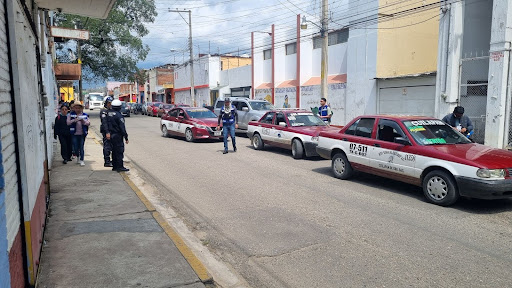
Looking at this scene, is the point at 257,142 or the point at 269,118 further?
the point at 257,142

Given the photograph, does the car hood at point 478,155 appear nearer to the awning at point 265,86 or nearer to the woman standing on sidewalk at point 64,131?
the woman standing on sidewalk at point 64,131

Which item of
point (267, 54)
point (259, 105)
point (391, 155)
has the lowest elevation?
point (391, 155)

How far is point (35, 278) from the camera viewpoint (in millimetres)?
3701

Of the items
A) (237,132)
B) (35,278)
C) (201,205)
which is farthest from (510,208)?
(237,132)

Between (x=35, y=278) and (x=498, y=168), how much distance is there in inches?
251

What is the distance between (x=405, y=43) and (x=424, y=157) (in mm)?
14037

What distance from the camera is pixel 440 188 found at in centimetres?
661

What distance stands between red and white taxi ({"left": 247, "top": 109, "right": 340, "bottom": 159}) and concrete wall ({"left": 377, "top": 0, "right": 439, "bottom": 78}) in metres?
8.50

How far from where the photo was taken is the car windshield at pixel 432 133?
730cm

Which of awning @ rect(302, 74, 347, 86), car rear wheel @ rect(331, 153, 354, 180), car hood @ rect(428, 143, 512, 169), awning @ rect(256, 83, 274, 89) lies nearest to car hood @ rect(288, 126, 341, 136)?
car rear wheel @ rect(331, 153, 354, 180)

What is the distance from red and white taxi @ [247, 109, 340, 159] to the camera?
37.5 feet

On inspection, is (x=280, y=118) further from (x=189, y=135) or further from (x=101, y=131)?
(x=101, y=131)

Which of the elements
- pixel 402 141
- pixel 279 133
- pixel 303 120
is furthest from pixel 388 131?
pixel 279 133

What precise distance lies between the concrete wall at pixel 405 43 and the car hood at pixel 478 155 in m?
12.5
